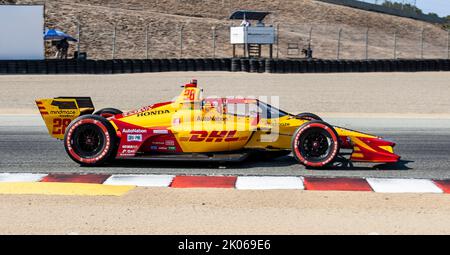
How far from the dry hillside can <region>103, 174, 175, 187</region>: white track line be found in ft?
110

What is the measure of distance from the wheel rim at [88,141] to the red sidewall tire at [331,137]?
2.79m

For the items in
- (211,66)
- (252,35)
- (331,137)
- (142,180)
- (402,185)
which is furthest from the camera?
(252,35)

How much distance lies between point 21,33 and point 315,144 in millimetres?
31834

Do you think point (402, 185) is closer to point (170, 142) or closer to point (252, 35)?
point (170, 142)

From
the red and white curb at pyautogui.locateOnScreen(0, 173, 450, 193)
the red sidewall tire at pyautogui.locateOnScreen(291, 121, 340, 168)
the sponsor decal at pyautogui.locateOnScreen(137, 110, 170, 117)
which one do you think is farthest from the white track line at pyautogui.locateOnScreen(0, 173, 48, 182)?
the red sidewall tire at pyautogui.locateOnScreen(291, 121, 340, 168)

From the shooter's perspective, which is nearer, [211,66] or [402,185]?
[402,185]

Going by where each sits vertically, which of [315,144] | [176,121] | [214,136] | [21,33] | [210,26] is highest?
[210,26]

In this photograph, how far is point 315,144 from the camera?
34.8ft

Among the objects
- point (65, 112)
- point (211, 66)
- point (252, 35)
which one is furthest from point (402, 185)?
point (252, 35)

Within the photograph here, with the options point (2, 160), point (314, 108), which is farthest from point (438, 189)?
point (314, 108)

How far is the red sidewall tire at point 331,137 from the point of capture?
10.5 m

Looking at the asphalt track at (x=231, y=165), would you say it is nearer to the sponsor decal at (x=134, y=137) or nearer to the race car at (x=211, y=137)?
the race car at (x=211, y=137)

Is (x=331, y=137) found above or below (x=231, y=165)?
above

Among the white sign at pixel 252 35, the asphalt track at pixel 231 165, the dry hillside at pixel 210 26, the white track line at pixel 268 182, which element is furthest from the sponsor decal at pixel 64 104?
the white sign at pixel 252 35
